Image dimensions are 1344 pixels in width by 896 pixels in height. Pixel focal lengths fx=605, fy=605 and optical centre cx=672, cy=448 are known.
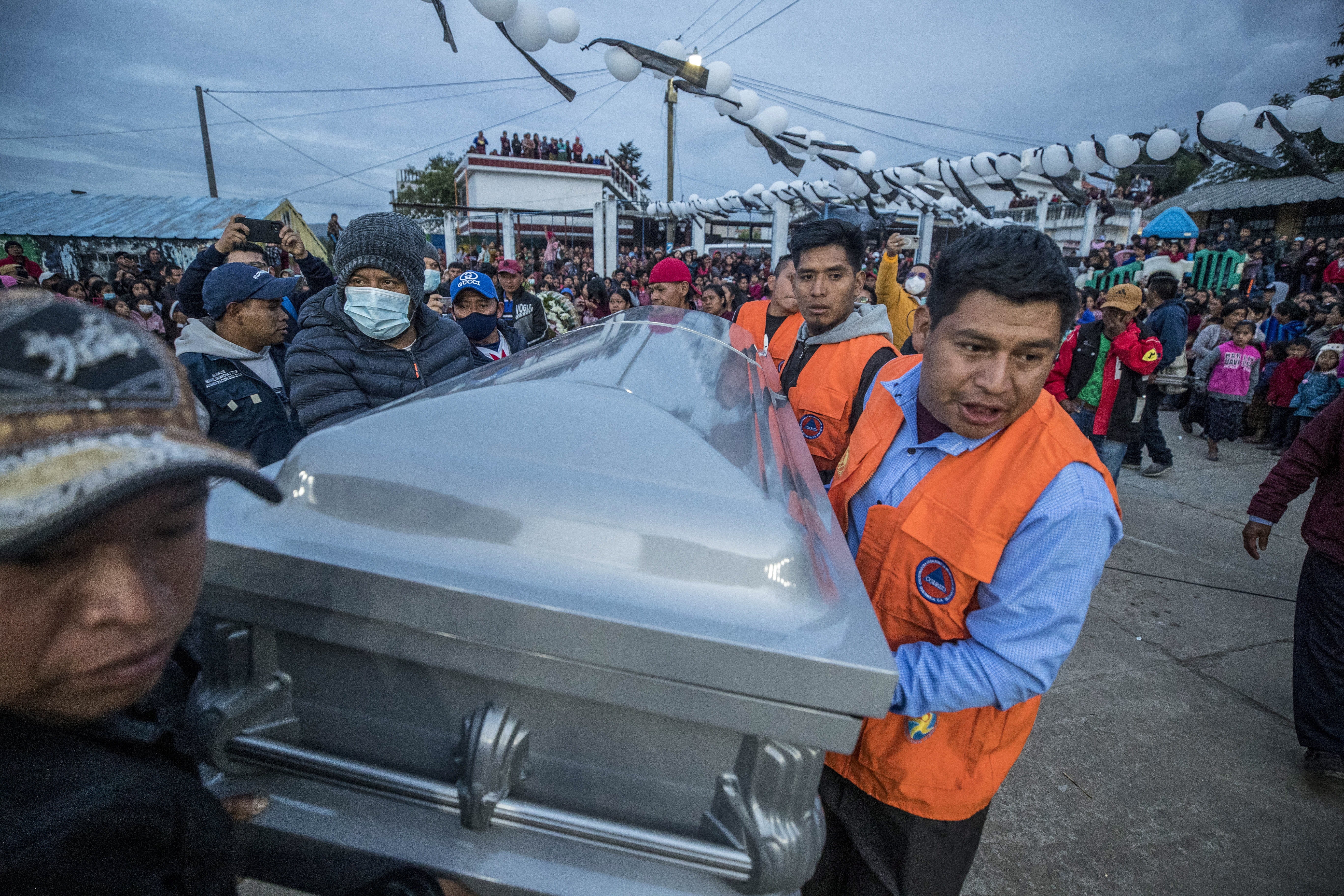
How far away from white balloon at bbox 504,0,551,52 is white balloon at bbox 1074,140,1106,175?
790 centimetres

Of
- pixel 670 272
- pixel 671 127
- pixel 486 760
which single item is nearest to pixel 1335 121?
pixel 670 272

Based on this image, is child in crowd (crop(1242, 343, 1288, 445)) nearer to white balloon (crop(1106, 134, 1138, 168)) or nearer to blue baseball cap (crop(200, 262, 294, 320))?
white balloon (crop(1106, 134, 1138, 168))

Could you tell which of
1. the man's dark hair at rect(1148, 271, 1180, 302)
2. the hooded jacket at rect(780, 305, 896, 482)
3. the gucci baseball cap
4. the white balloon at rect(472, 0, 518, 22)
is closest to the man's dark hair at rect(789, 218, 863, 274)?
the hooded jacket at rect(780, 305, 896, 482)

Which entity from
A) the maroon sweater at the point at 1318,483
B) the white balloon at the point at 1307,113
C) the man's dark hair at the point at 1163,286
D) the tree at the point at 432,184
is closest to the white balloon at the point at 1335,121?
the white balloon at the point at 1307,113

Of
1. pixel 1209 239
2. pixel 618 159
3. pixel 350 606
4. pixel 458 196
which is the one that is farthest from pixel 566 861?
pixel 618 159

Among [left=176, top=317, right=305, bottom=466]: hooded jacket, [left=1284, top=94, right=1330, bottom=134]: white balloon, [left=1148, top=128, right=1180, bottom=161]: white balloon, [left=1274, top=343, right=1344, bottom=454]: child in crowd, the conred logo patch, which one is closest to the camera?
the conred logo patch

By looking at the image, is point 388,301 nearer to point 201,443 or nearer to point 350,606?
point 350,606

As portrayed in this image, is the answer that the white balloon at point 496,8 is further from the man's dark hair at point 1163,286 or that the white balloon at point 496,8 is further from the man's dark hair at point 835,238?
the man's dark hair at point 1163,286

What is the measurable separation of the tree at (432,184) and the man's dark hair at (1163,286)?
4172 centimetres

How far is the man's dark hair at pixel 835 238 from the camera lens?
243 centimetres

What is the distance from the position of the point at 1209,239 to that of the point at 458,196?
29.5 m

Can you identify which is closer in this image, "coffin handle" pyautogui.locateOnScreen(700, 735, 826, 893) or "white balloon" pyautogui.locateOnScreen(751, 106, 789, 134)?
"coffin handle" pyautogui.locateOnScreen(700, 735, 826, 893)

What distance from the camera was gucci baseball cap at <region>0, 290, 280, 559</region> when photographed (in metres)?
0.49

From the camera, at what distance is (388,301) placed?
77.6 inches
